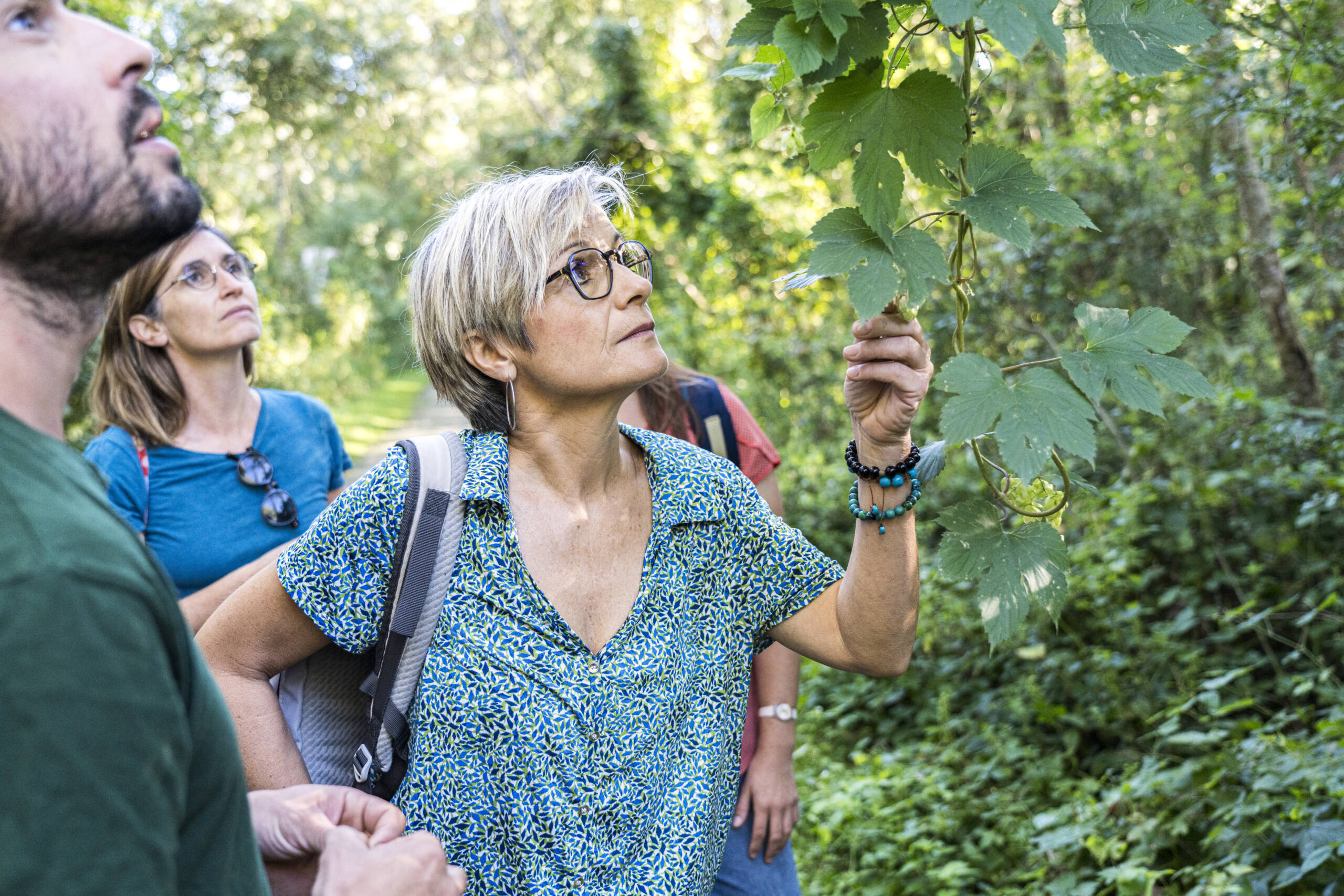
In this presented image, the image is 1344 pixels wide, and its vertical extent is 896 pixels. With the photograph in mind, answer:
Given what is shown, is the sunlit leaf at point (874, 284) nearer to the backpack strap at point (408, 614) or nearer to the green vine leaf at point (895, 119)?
the green vine leaf at point (895, 119)

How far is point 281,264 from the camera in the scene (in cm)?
2453

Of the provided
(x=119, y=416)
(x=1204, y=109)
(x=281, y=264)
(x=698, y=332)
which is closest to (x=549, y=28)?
(x=281, y=264)

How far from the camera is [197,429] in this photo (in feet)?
9.41

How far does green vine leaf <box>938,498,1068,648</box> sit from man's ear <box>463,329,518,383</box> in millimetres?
918

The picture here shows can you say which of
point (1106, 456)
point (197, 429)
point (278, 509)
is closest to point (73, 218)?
point (278, 509)

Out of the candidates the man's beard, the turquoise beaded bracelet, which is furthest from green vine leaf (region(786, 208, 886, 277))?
the man's beard

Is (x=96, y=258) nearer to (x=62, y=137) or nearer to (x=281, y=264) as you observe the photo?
(x=62, y=137)

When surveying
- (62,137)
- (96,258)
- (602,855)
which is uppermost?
(62,137)

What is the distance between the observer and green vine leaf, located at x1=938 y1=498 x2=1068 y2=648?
5.12ft

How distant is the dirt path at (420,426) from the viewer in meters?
13.9

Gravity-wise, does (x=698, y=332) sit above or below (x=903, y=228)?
below

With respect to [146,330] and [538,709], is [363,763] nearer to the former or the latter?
[538,709]

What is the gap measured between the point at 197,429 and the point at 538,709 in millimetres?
1603

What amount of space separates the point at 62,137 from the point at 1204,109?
4.74 metres
